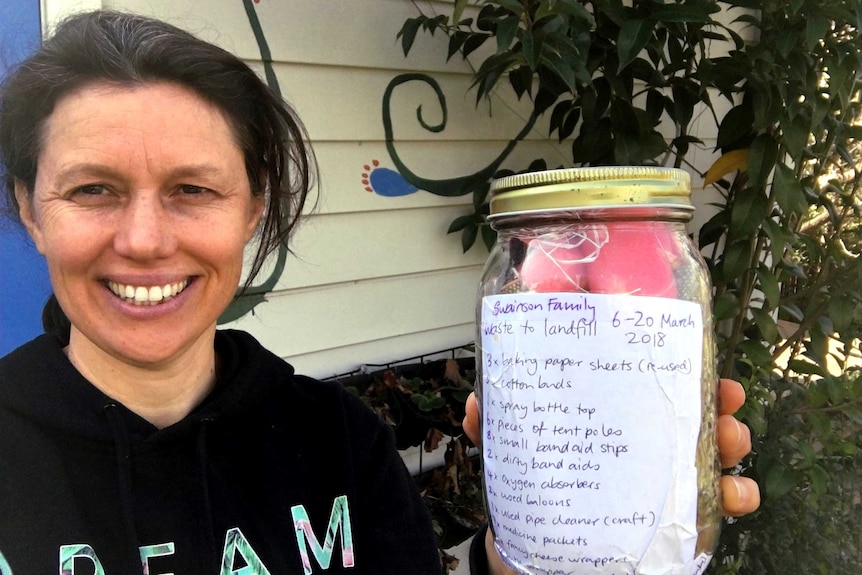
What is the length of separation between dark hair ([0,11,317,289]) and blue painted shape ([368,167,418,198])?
914mm

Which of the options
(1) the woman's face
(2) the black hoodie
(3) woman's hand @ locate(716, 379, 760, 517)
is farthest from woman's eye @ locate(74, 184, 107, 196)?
(3) woman's hand @ locate(716, 379, 760, 517)

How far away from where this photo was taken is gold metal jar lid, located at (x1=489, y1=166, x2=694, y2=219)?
63 centimetres

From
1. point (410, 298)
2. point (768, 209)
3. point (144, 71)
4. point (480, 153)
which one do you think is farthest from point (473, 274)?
point (144, 71)

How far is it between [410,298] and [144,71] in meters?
1.35

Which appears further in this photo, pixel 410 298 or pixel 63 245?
pixel 410 298

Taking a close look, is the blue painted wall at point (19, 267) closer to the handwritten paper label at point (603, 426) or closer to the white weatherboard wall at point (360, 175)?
the white weatherboard wall at point (360, 175)

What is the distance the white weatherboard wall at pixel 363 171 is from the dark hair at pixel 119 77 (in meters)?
0.67

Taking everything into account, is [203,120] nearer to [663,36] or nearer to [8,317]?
[8,317]

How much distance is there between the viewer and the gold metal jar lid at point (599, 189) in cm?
63

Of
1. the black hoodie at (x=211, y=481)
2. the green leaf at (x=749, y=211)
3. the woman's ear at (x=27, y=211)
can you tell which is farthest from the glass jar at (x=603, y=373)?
the green leaf at (x=749, y=211)

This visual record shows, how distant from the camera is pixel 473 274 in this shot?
2.28 meters

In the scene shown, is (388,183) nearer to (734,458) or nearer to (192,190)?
(192,190)

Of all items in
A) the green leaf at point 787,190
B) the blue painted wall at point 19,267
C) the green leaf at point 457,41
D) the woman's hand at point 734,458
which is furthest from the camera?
the green leaf at point 457,41

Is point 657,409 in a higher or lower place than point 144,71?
lower
